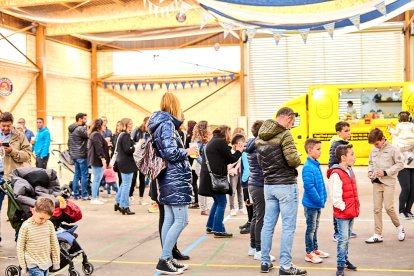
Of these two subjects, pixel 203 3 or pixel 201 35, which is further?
pixel 201 35

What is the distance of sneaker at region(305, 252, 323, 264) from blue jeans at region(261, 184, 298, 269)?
0.56m

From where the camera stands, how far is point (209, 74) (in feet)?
70.1

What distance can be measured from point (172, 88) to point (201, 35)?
2422 mm

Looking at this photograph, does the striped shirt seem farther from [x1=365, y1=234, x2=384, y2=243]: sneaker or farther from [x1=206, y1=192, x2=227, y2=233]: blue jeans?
[x1=365, y1=234, x2=384, y2=243]: sneaker

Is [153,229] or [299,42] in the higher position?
[299,42]

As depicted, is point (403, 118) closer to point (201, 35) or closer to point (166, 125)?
point (166, 125)

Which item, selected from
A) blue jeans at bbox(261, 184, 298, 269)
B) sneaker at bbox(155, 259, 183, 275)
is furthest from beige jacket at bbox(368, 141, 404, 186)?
sneaker at bbox(155, 259, 183, 275)

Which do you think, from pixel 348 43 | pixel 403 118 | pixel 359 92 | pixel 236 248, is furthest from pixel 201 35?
pixel 236 248

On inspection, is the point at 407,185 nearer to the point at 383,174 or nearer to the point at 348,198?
the point at 383,174

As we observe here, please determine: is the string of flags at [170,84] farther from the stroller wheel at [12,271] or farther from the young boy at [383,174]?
the stroller wheel at [12,271]

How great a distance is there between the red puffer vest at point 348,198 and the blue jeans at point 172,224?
1.38 m

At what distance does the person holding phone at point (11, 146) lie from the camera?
6.25 m

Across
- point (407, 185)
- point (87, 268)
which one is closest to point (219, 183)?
point (87, 268)

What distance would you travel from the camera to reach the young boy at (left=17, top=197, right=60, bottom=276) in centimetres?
418
